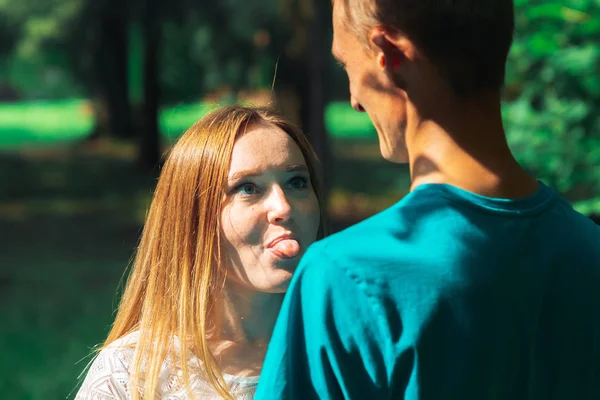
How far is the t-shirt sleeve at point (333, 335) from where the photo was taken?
3.89 ft

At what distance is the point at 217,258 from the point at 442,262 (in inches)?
35.9

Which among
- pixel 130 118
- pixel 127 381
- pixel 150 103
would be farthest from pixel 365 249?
pixel 130 118

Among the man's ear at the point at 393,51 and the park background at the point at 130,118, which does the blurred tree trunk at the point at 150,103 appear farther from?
the man's ear at the point at 393,51

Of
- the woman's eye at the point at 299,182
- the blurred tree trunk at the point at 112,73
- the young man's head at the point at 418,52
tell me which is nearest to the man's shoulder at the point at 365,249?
the young man's head at the point at 418,52

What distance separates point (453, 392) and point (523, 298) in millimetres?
165

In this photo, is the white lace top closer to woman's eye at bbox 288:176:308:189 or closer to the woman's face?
the woman's face

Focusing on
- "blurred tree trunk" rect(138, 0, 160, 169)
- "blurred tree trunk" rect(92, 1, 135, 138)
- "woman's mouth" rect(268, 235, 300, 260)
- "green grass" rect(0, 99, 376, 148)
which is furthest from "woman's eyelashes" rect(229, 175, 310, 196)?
"green grass" rect(0, 99, 376, 148)

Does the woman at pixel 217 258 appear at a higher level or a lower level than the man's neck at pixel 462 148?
lower

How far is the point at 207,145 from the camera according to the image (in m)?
2.08

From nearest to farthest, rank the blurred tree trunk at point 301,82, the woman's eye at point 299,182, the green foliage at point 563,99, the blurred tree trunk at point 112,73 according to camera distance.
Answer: the woman's eye at point 299,182 < the green foliage at point 563,99 < the blurred tree trunk at point 301,82 < the blurred tree trunk at point 112,73

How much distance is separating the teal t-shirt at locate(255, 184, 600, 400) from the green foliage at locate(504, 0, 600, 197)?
342 centimetres

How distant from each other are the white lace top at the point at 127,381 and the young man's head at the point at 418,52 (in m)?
0.93

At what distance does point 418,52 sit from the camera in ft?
4.18

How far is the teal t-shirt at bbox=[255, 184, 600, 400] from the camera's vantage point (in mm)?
1191
